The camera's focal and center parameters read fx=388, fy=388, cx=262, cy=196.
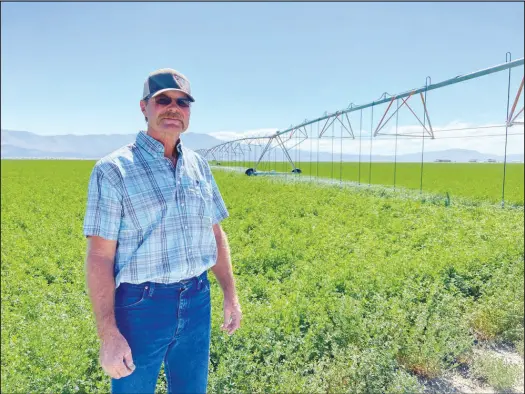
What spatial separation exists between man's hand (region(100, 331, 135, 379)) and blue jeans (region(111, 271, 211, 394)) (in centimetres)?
7

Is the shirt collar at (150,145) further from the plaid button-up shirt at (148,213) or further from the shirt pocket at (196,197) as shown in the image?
the shirt pocket at (196,197)

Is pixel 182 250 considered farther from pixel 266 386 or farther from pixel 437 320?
pixel 437 320

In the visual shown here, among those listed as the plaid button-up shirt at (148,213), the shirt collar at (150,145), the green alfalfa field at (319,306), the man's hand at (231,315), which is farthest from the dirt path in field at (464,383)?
the shirt collar at (150,145)

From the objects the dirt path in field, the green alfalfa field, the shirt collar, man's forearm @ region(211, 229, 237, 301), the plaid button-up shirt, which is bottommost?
the dirt path in field

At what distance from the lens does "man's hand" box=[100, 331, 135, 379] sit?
1666mm

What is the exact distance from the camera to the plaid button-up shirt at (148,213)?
1.68m

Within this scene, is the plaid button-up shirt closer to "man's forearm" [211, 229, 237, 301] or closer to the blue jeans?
the blue jeans

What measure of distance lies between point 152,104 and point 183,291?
36.3 inches

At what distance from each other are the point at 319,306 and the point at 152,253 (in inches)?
113

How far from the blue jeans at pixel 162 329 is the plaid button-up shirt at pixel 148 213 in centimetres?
7

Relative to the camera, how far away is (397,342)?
358cm

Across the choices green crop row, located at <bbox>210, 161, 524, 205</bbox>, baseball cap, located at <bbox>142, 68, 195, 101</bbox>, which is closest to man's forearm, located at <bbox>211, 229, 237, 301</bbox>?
baseball cap, located at <bbox>142, 68, 195, 101</bbox>

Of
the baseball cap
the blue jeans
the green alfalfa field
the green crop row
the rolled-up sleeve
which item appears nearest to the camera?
the rolled-up sleeve

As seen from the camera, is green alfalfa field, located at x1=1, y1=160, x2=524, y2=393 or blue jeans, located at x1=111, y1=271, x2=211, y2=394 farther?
green alfalfa field, located at x1=1, y1=160, x2=524, y2=393
